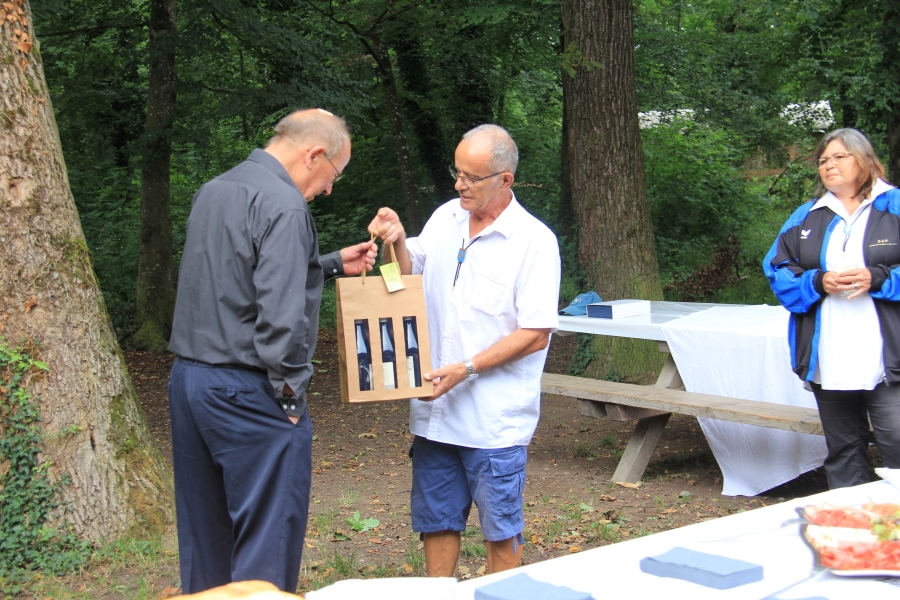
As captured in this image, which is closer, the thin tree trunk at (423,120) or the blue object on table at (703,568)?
the blue object on table at (703,568)

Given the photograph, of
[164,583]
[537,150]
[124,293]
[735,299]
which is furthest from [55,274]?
[537,150]

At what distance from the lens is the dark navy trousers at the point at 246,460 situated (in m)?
2.47

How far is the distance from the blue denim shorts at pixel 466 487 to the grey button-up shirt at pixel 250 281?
83 centimetres

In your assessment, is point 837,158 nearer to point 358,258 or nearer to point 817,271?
point 817,271

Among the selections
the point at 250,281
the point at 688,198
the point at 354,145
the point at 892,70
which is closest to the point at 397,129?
the point at 354,145

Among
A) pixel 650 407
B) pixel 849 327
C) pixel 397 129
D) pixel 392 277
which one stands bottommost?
pixel 650 407

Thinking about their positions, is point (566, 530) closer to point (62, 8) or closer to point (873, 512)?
point (873, 512)

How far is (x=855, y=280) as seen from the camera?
3.68 metres

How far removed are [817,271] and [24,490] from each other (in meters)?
3.88

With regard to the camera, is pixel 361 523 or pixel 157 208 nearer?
pixel 361 523

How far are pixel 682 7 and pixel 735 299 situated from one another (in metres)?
7.33

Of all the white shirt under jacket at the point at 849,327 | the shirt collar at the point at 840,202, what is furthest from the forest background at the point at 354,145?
the shirt collar at the point at 840,202

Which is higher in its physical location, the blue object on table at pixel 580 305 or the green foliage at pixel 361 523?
the blue object on table at pixel 580 305

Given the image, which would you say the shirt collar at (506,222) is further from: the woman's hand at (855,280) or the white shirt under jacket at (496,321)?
the woman's hand at (855,280)
